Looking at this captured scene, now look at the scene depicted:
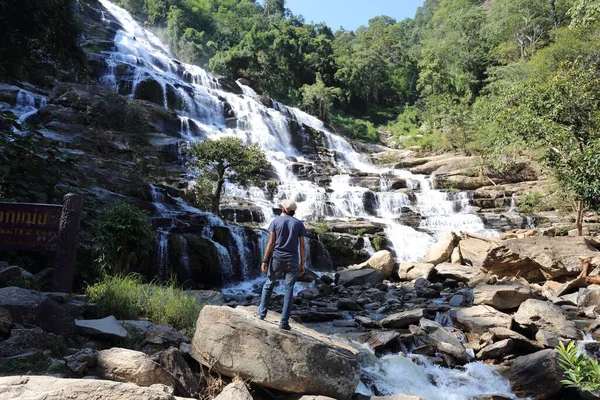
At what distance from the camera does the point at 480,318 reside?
7.44 meters

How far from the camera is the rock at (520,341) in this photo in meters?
6.46

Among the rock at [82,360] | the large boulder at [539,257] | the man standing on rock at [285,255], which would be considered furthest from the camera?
the large boulder at [539,257]

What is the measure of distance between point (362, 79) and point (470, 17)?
12.8 m

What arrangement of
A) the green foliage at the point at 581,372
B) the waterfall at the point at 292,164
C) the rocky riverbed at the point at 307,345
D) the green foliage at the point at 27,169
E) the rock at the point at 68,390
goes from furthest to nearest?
the waterfall at the point at 292,164 → the green foliage at the point at 27,169 → the rocky riverbed at the point at 307,345 → the rock at the point at 68,390 → the green foliage at the point at 581,372

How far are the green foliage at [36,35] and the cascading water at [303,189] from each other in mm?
5675

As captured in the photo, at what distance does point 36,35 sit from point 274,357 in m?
7.78

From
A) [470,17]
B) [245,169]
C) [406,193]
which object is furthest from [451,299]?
[470,17]

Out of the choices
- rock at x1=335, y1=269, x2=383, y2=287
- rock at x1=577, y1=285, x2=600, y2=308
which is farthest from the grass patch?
rock at x1=577, y1=285, x2=600, y2=308

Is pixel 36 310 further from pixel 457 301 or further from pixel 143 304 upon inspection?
pixel 457 301

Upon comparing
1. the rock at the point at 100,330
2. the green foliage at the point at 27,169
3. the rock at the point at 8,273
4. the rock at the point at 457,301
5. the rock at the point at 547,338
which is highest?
the green foliage at the point at 27,169

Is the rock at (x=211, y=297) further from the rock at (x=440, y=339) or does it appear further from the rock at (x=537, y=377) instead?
the rock at (x=537, y=377)

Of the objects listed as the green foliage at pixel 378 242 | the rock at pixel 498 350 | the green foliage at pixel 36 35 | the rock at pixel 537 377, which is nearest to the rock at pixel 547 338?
the rock at pixel 498 350

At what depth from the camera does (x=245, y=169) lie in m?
15.7

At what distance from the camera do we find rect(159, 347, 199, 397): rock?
12.1 feet
